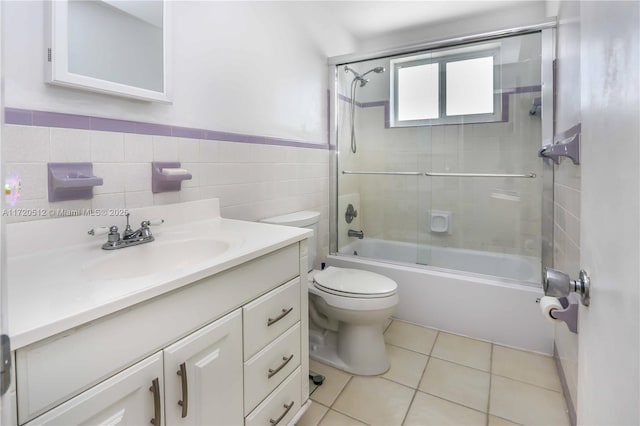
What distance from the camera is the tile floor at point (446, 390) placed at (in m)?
1.37

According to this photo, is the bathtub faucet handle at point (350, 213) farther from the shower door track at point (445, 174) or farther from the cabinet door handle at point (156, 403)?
the cabinet door handle at point (156, 403)

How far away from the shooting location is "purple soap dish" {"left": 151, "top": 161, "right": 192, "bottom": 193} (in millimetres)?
1250

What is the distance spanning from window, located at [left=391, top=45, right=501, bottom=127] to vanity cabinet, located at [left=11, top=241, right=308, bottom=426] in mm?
1864

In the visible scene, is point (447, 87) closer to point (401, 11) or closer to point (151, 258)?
point (401, 11)

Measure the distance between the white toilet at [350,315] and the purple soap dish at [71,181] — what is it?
88cm

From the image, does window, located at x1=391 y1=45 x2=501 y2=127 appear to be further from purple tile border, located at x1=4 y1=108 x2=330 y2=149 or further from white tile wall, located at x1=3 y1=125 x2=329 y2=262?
purple tile border, located at x1=4 y1=108 x2=330 y2=149

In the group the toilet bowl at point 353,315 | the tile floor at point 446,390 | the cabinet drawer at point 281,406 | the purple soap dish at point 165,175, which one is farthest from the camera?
the toilet bowl at point 353,315

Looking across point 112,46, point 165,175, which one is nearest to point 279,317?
point 165,175

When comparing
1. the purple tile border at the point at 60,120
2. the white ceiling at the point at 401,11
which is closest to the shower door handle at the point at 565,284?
the purple tile border at the point at 60,120

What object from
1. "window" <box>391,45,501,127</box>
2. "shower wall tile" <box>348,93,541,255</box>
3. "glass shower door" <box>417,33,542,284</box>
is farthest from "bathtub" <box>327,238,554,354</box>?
"window" <box>391,45,501,127</box>

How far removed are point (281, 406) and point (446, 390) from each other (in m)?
0.85

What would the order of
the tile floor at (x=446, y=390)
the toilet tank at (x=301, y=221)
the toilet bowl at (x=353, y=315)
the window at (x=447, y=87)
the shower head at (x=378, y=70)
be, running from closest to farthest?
1. the tile floor at (x=446, y=390)
2. the toilet bowl at (x=353, y=315)
3. the toilet tank at (x=301, y=221)
4. the window at (x=447, y=87)
5. the shower head at (x=378, y=70)

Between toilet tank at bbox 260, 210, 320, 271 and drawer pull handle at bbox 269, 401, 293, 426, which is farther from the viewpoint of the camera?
toilet tank at bbox 260, 210, 320, 271

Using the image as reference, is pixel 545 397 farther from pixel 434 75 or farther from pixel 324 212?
pixel 434 75
